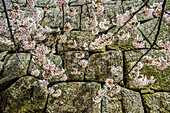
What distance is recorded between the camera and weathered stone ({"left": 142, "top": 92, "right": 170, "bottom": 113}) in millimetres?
1187

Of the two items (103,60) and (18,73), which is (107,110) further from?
(18,73)

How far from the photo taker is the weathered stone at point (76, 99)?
1.27 meters

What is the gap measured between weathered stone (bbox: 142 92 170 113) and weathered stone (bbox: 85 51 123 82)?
0.36 meters

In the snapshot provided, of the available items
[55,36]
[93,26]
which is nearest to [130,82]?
[93,26]

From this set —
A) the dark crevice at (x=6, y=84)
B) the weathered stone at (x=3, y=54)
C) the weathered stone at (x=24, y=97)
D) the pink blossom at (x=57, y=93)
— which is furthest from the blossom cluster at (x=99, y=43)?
the weathered stone at (x=3, y=54)

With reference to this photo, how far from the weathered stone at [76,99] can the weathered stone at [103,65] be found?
11cm

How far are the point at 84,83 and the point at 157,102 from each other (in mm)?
805

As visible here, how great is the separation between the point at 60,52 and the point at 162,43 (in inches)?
50.3

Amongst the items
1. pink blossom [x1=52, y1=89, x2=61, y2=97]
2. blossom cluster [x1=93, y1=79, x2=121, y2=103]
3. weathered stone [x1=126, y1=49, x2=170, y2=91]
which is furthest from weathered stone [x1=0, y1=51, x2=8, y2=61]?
weathered stone [x1=126, y1=49, x2=170, y2=91]

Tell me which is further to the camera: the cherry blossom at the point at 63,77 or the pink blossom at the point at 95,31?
the pink blossom at the point at 95,31

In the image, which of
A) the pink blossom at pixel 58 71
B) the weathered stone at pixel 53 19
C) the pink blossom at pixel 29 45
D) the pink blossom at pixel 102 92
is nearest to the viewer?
the pink blossom at pixel 102 92

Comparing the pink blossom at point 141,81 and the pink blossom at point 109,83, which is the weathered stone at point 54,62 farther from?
the pink blossom at point 141,81

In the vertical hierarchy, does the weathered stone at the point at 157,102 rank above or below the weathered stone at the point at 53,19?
below

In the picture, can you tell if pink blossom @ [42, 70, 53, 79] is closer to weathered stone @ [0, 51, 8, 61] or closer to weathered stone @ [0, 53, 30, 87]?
weathered stone @ [0, 53, 30, 87]
